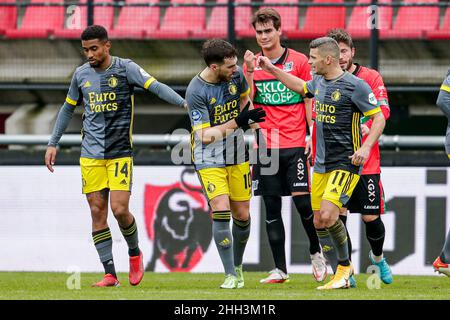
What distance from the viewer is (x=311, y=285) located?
11.4m

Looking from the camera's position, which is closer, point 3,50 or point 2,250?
point 2,250

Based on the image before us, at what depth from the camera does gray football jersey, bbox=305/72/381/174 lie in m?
10.2

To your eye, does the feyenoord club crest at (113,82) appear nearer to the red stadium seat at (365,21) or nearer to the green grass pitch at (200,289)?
the green grass pitch at (200,289)

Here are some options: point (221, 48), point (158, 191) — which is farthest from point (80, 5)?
point (221, 48)

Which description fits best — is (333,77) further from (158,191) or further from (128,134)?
(158,191)

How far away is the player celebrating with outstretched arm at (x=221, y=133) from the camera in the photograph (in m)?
10.4

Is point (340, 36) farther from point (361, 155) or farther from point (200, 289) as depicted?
point (200, 289)

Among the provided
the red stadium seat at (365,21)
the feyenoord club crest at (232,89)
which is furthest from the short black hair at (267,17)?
the red stadium seat at (365,21)

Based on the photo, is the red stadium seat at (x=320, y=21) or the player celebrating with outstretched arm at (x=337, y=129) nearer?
the player celebrating with outstretched arm at (x=337, y=129)

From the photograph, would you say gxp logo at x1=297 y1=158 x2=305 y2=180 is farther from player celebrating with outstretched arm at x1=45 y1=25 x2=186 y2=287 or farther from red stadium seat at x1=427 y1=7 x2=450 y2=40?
red stadium seat at x1=427 y1=7 x2=450 y2=40

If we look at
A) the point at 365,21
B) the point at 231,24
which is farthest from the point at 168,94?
the point at 365,21

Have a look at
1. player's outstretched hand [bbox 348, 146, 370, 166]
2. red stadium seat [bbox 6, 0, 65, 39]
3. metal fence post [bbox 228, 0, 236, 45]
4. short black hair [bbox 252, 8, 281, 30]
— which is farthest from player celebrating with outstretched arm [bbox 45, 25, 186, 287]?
red stadium seat [bbox 6, 0, 65, 39]

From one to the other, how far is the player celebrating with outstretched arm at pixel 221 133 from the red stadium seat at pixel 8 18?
5.97 metres

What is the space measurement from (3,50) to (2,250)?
307cm
